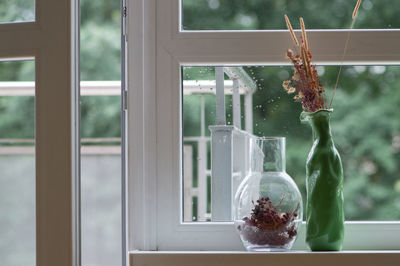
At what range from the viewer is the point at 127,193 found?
4.90ft

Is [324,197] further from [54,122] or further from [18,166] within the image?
[18,166]

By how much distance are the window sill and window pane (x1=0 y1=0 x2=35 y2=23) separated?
0.69 m

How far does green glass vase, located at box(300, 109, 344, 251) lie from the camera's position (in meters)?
1.32

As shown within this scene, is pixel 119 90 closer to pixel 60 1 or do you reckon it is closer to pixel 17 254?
pixel 60 1

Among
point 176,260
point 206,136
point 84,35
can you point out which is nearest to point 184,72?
point 206,136

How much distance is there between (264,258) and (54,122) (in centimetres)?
61

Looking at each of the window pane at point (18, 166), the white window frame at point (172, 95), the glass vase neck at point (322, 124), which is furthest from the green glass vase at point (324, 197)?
the window pane at point (18, 166)

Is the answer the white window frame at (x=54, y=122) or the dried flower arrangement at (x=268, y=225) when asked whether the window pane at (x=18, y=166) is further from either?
the dried flower arrangement at (x=268, y=225)

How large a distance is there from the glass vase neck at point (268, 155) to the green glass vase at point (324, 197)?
8 cm

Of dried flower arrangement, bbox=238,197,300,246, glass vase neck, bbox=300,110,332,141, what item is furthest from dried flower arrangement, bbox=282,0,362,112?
dried flower arrangement, bbox=238,197,300,246

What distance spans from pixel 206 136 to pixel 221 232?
271 millimetres

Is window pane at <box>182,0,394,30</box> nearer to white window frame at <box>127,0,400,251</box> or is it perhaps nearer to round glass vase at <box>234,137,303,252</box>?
white window frame at <box>127,0,400,251</box>

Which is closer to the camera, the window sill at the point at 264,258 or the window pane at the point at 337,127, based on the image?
the window sill at the point at 264,258

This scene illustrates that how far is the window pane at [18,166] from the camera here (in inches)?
56.1
